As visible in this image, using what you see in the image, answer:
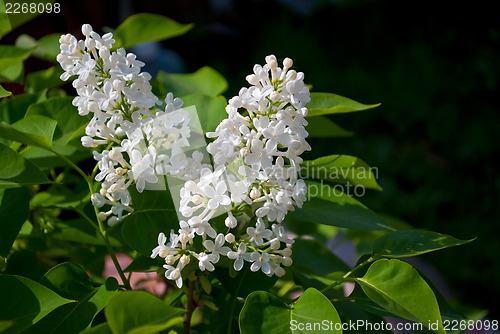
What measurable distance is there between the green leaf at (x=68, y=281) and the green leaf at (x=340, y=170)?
8.3 inches

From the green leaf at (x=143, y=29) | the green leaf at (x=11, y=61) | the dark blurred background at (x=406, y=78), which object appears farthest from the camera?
the dark blurred background at (x=406, y=78)

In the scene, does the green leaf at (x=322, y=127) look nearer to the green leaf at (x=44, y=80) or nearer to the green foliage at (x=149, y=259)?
the green foliage at (x=149, y=259)

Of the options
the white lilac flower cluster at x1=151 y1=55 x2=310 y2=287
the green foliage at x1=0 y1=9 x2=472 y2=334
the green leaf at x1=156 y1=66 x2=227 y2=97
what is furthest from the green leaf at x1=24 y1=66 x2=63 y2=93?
the white lilac flower cluster at x1=151 y1=55 x2=310 y2=287

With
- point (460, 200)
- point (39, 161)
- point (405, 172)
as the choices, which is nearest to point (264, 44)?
point (405, 172)

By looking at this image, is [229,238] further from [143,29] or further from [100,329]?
[143,29]

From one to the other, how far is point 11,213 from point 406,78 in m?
2.49

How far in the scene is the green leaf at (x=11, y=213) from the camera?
1.97 feet

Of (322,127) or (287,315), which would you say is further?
(322,127)

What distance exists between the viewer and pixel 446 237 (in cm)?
60

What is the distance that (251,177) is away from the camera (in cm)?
53

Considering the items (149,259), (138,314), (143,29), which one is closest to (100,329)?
(138,314)

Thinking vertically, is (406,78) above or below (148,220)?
below

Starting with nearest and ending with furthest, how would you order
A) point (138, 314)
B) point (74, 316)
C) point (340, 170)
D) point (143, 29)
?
point (138, 314), point (74, 316), point (340, 170), point (143, 29)

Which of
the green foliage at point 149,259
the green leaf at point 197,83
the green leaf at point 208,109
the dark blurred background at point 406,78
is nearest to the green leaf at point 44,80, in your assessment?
the green foliage at point 149,259
